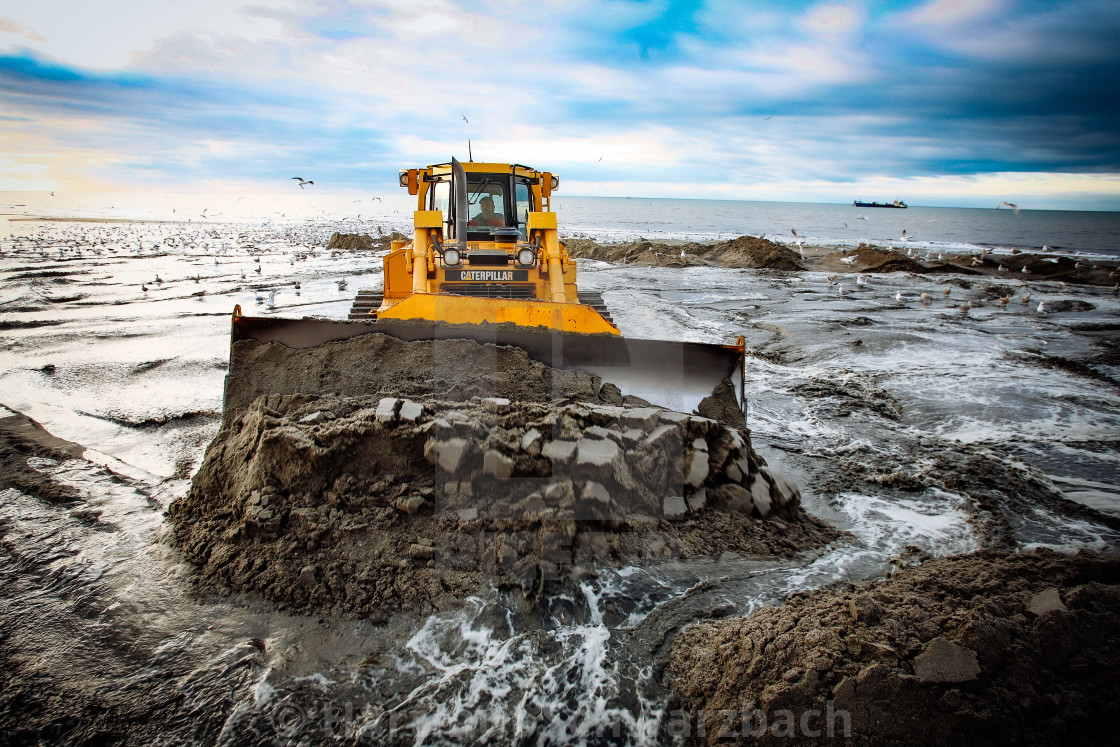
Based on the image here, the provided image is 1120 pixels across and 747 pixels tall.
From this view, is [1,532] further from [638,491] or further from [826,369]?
[826,369]

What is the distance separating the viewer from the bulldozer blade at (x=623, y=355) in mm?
4672

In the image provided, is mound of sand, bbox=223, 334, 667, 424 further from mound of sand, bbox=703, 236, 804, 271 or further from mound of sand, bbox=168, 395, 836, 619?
mound of sand, bbox=703, 236, 804, 271

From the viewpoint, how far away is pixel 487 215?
7859 millimetres

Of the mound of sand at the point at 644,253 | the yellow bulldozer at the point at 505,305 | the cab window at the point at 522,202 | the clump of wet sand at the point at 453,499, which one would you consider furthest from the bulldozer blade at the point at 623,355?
the mound of sand at the point at 644,253

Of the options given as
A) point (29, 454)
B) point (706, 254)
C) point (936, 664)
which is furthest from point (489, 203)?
point (706, 254)

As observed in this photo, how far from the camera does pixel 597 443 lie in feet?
11.6

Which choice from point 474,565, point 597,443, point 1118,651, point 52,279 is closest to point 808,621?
point 1118,651

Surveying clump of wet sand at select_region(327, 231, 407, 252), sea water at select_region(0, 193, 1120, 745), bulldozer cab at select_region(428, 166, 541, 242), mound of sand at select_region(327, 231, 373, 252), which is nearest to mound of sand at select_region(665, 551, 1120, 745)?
sea water at select_region(0, 193, 1120, 745)

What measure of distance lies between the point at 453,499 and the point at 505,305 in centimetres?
274

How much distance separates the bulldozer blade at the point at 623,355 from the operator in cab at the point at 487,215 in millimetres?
3432

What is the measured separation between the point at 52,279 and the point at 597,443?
15.8m

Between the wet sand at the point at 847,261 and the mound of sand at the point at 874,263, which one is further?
the mound of sand at the point at 874,263

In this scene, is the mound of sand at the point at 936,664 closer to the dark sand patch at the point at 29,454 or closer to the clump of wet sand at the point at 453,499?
the clump of wet sand at the point at 453,499

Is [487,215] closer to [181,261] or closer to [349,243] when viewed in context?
[181,261]
